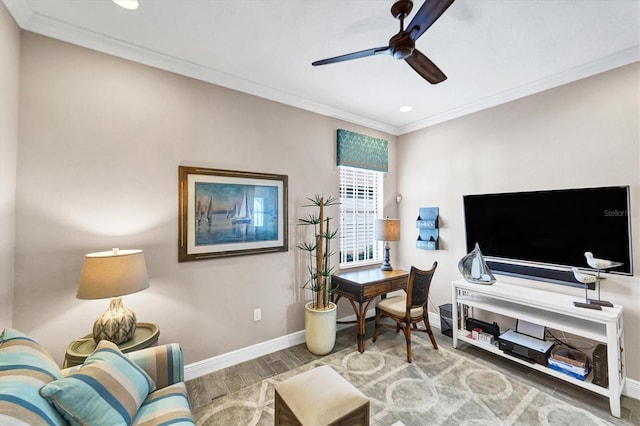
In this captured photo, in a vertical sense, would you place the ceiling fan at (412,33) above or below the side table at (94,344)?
above

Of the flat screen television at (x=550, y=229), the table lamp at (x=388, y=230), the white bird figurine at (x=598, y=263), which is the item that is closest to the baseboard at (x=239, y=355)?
the table lamp at (x=388, y=230)

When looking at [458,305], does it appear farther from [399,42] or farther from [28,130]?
[28,130]

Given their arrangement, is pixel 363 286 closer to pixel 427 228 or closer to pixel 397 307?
pixel 397 307

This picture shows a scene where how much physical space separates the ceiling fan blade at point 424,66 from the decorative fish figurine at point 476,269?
1.86m

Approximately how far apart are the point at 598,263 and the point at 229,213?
321 cm

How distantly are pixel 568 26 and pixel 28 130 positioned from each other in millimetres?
3867

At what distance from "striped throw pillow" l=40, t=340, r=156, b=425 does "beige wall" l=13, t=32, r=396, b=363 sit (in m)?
0.88

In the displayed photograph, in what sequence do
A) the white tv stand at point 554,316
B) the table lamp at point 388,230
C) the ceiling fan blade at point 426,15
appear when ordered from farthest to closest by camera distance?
the table lamp at point 388,230 < the white tv stand at point 554,316 < the ceiling fan blade at point 426,15

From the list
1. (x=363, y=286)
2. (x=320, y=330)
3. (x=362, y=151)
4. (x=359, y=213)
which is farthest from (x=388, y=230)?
(x=320, y=330)

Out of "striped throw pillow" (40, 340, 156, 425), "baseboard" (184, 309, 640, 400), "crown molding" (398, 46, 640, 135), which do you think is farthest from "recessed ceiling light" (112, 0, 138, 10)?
"crown molding" (398, 46, 640, 135)

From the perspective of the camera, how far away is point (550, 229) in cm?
256

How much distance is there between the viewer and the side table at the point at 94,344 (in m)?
1.61

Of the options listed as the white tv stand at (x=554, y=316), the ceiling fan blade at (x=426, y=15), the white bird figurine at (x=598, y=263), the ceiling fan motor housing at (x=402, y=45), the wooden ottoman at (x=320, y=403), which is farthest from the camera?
the white bird figurine at (x=598, y=263)

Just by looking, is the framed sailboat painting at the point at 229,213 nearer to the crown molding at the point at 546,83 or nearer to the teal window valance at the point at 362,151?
the teal window valance at the point at 362,151
